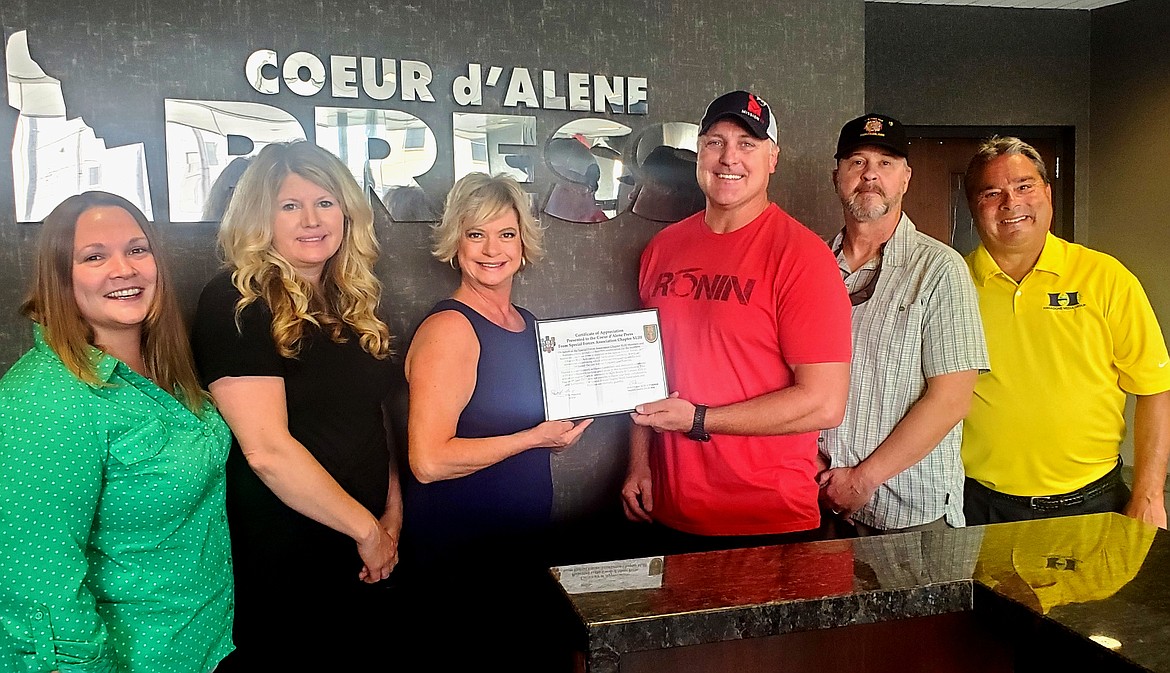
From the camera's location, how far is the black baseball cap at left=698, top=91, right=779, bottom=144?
2.14 meters

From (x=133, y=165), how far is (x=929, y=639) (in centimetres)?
213

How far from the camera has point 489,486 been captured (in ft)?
6.75

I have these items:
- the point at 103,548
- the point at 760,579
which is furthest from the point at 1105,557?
the point at 103,548

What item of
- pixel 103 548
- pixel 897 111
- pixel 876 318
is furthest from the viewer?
pixel 897 111

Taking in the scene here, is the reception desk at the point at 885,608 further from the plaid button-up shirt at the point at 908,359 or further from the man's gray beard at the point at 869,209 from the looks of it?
the man's gray beard at the point at 869,209

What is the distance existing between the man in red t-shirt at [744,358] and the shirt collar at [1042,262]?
707 mm

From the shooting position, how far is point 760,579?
4.06 feet

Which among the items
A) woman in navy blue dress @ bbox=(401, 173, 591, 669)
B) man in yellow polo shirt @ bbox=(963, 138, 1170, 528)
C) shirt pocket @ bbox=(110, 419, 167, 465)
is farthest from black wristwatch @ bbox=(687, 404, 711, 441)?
shirt pocket @ bbox=(110, 419, 167, 465)

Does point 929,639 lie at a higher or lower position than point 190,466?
lower

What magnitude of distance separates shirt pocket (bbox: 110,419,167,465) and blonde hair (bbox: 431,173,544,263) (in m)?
0.82

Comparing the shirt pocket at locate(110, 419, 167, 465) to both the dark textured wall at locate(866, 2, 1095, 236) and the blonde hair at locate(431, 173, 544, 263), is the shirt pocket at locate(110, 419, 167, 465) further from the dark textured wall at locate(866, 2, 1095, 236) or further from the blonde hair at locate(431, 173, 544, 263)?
the dark textured wall at locate(866, 2, 1095, 236)

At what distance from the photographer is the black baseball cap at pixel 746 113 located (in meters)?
2.14

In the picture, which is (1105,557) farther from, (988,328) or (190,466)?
(190,466)

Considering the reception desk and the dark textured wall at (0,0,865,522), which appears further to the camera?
the dark textured wall at (0,0,865,522)
